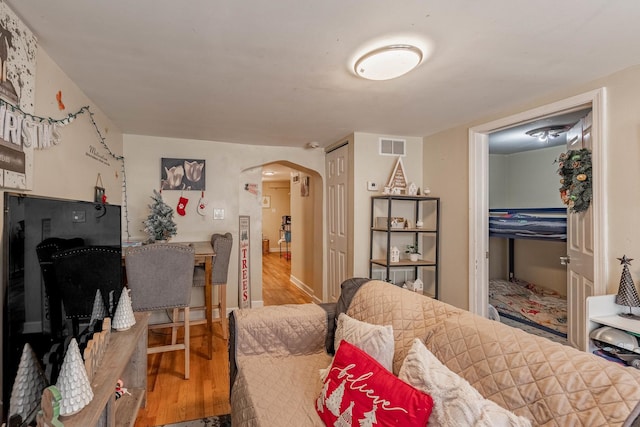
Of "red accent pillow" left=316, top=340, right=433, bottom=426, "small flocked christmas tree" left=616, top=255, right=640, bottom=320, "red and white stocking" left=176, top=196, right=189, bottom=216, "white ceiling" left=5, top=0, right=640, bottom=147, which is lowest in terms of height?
"red accent pillow" left=316, top=340, right=433, bottom=426

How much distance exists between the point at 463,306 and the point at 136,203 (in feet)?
12.4

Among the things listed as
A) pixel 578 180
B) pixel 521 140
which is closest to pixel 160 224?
pixel 578 180

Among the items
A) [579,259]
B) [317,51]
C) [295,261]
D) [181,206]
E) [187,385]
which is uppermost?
[317,51]

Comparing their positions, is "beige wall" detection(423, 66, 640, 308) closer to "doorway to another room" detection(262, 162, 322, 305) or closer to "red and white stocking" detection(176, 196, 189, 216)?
"doorway to another room" detection(262, 162, 322, 305)

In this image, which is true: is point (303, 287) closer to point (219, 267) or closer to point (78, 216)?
point (219, 267)

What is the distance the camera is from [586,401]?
0.89m

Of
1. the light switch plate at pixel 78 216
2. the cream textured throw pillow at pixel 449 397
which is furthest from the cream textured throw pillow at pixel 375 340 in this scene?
the light switch plate at pixel 78 216

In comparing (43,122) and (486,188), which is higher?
(43,122)

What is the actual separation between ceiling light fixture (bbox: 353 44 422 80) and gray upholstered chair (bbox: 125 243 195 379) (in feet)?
5.98

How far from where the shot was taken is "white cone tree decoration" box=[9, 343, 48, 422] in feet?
3.41

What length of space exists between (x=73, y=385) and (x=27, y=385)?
0.16 m

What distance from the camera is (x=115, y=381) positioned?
128 centimetres

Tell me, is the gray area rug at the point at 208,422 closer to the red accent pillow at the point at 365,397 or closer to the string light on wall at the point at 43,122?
the red accent pillow at the point at 365,397

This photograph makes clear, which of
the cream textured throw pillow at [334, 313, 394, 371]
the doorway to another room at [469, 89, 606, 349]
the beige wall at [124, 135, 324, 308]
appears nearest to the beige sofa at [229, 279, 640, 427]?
the cream textured throw pillow at [334, 313, 394, 371]
